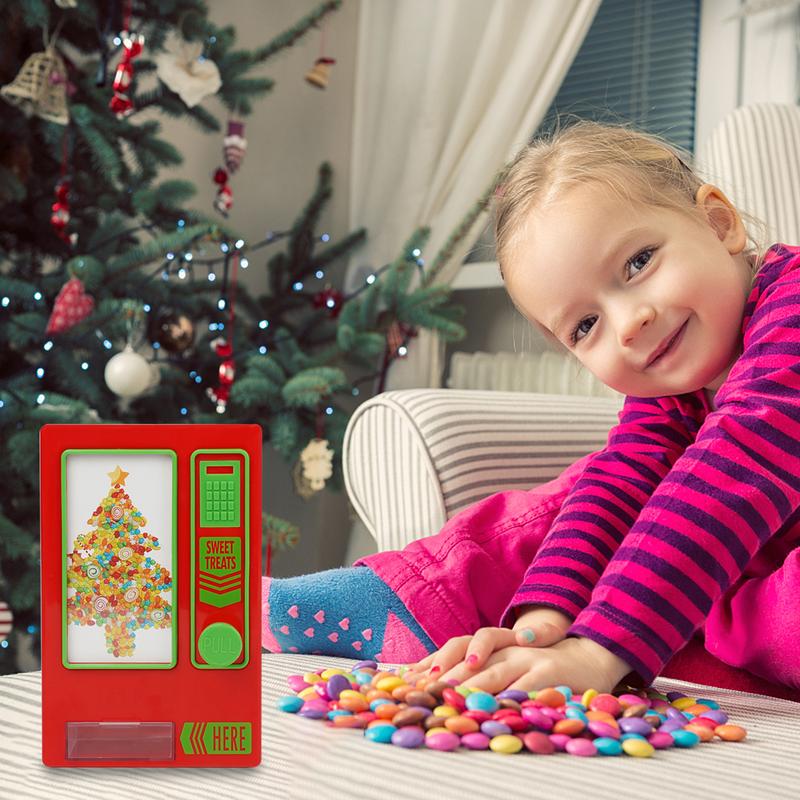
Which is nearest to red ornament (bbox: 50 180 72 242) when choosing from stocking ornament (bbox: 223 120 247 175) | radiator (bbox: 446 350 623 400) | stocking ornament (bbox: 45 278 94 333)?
stocking ornament (bbox: 45 278 94 333)

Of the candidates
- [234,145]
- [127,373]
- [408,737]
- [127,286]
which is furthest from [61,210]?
[408,737]

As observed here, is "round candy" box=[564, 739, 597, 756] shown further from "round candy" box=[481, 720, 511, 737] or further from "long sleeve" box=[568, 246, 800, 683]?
"long sleeve" box=[568, 246, 800, 683]

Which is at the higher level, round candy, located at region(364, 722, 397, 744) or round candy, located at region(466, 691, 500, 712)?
round candy, located at region(466, 691, 500, 712)

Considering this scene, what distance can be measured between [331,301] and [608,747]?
184cm

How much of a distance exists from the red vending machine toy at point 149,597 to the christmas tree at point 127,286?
126 cm

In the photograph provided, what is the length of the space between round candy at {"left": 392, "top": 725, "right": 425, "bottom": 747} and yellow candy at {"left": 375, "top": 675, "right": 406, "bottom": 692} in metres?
0.07

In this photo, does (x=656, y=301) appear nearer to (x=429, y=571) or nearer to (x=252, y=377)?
(x=429, y=571)

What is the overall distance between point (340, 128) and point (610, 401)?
1.73 m

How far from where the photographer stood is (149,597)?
0.57m

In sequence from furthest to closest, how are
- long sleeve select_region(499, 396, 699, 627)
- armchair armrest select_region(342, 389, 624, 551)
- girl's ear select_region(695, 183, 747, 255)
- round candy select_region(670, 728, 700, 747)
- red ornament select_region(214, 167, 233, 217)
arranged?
red ornament select_region(214, 167, 233, 217)
armchair armrest select_region(342, 389, 624, 551)
girl's ear select_region(695, 183, 747, 255)
long sleeve select_region(499, 396, 699, 627)
round candy select_region(670, 728, 700, 747)

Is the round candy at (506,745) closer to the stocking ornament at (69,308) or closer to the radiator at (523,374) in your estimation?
the stocking ornament at (69,308)

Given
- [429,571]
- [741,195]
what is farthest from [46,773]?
[741,195]

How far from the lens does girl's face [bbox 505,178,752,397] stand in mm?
919

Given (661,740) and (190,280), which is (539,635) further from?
(190,280)
